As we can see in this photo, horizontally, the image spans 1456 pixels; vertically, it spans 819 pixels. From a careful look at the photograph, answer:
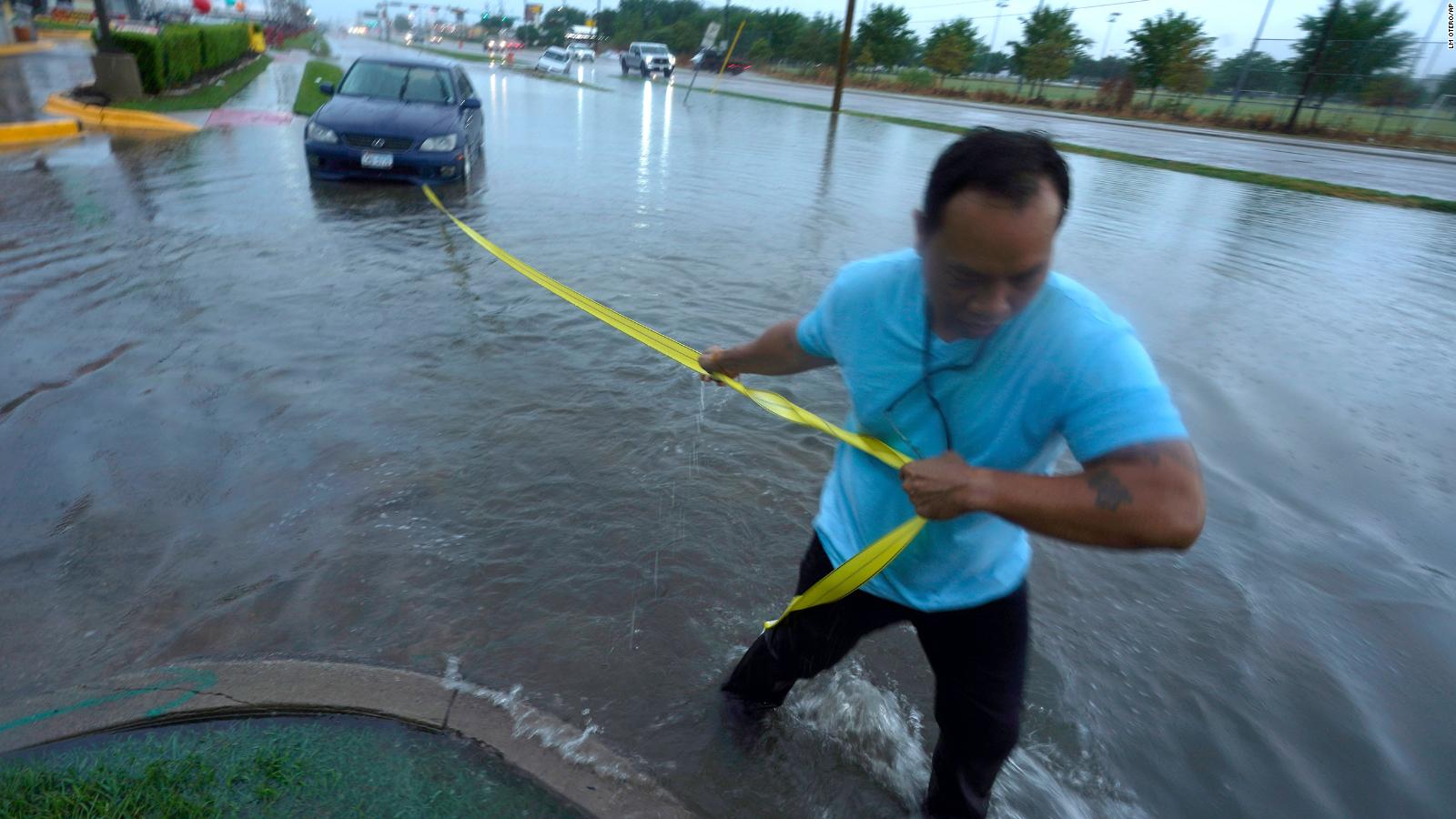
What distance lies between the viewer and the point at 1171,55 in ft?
142

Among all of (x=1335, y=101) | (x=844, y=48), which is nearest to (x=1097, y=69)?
(x=1335, y=101)

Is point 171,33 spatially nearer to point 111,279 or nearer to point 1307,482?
point 111,279

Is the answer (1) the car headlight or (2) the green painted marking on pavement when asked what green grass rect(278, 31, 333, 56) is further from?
(2) the green painted marking on pavement

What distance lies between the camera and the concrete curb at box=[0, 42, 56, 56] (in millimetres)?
24828

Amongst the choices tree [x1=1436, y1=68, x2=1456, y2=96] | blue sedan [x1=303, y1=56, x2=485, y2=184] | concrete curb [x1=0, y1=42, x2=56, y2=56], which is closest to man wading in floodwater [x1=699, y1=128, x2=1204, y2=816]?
blue sedan [x1=303, y1=56, x2=485, y2=184]

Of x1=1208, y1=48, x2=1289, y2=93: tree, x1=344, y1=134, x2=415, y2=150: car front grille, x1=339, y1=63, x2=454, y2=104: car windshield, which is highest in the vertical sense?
x1=1208, y1=48, x2=1289, y2=93: tree

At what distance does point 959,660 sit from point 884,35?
70382 mm

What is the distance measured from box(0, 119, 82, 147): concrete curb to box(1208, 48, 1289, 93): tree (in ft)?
158

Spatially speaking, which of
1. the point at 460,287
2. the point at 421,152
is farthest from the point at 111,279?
the point at 421,152

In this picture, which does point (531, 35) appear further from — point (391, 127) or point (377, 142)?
point (377, 142)

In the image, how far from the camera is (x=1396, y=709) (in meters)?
3.16

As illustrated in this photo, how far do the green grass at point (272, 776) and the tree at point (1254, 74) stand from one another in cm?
5055

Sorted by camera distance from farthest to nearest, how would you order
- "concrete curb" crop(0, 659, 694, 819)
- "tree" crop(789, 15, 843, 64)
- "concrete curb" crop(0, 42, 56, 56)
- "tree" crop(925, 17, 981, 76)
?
1. "tree" crop(789, 15, 843, 64)
2. "tree" crop(925, 17, 981, 76)
3. "concrete curb" crop(0, 42, 56, 56)
4. "concrete curb" crop(0, 659, 694, 819)

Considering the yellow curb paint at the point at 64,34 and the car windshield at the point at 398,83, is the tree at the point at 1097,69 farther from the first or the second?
the yellow curb paint at the point at 64,34
